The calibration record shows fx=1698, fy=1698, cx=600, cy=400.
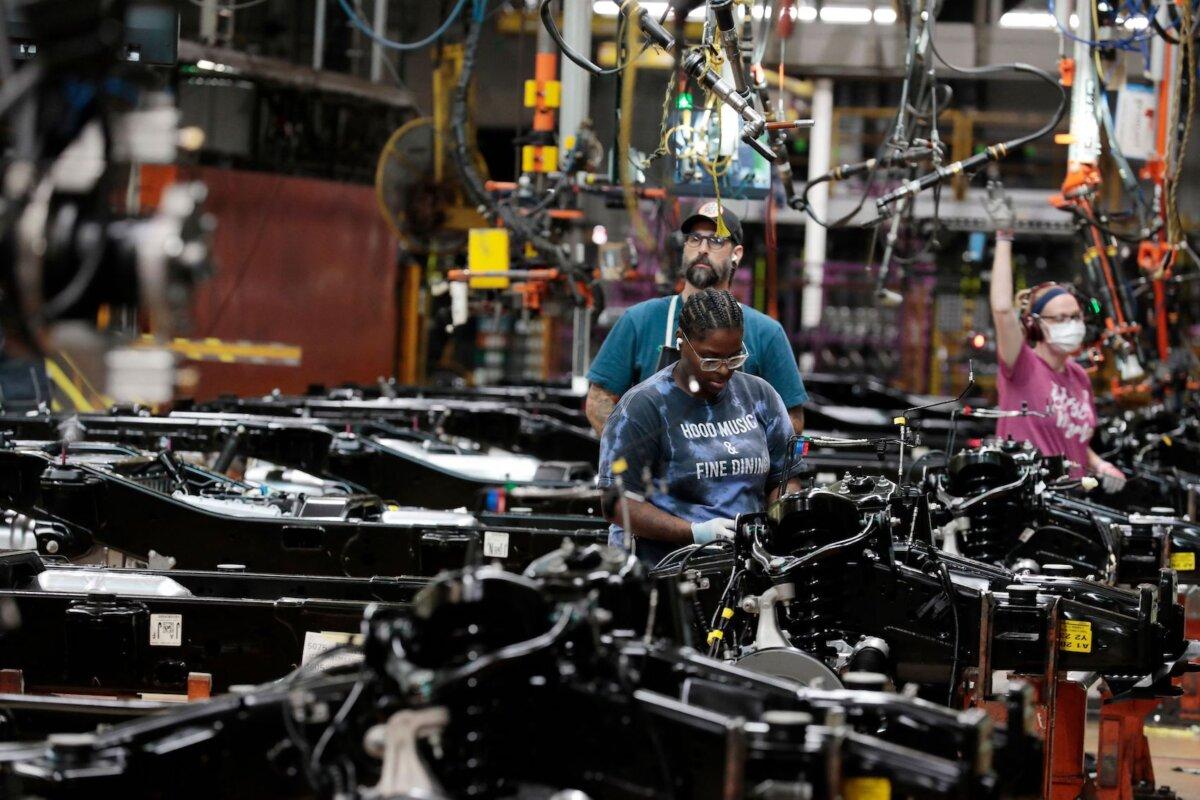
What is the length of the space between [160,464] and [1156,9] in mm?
5418

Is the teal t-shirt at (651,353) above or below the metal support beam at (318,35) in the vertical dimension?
below

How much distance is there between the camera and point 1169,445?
32.8ft

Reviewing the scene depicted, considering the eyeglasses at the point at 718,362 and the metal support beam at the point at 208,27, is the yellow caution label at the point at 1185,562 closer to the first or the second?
the eyeglasses at the point at 718,362

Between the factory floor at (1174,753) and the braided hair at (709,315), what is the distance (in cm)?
289

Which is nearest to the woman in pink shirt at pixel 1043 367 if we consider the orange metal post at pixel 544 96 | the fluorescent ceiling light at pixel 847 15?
the orange metal post at pixel 544 96

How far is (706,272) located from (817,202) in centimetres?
1236

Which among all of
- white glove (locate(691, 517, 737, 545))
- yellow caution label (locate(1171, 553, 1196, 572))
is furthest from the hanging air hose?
white glove (locate(691, 517, 737, 545))

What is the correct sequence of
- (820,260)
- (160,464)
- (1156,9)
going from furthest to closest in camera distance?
→ (820,260) → (1156,9) → (160,464)

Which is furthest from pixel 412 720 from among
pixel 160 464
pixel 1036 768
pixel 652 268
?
pixel 652 268

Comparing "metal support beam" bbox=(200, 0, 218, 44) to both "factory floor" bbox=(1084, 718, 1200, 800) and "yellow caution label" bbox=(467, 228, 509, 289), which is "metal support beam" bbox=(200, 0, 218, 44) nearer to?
"yellow caution label" bbox=(467, 228, 509, 289)

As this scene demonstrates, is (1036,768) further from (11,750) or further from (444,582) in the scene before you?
(11,750)

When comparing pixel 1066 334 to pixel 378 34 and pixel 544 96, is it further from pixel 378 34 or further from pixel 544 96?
pixel 378 34

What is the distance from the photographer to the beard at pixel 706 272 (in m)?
5.62

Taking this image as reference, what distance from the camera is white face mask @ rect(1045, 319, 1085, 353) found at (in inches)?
286
